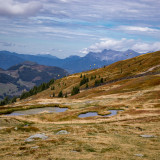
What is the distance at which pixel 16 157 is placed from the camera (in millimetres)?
20578

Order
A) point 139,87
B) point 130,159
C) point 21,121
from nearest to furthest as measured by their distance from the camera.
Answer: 1. point 130,159
2. point 21,121
3. point 139,87

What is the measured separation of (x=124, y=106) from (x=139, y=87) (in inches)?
1630

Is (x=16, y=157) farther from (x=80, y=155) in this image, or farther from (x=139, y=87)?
(x=139, y=87)

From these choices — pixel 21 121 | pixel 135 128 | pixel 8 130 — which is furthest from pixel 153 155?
pixel 21 121

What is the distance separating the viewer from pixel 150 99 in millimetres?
81438

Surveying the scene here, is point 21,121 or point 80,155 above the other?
point 80,155

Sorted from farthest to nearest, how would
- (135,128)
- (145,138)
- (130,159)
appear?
(135,128) → (145,138) → (130,159)

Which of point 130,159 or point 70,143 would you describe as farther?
point 70,143

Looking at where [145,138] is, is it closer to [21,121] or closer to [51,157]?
[51,157]

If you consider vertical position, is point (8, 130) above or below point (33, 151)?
below

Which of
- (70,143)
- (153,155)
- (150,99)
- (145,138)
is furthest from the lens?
(150,99)

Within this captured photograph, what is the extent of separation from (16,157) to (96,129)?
21.9m

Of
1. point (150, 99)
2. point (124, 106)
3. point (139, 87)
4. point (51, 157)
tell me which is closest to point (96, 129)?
point (51, 157)

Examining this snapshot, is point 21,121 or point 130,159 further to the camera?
point 21,121
